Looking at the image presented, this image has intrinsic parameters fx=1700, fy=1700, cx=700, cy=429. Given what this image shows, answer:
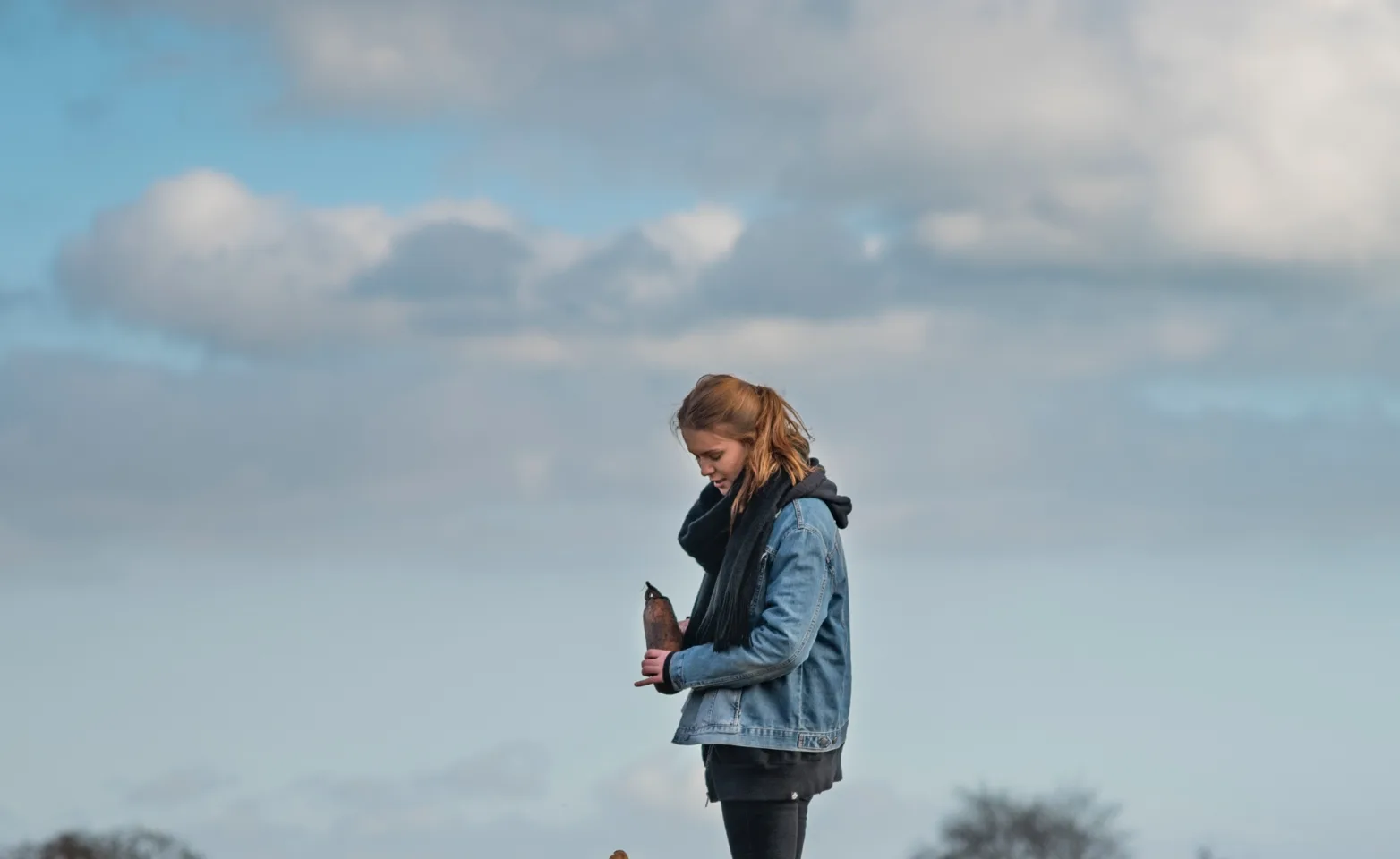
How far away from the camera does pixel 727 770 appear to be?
6180 mm

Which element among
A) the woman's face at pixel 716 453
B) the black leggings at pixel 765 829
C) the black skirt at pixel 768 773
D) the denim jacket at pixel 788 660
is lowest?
the black leggings at pixel 765 829

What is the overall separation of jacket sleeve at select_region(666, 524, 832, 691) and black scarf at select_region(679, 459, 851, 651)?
0.20ft

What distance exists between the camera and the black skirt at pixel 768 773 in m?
6.12

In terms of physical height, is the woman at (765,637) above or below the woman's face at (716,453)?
below

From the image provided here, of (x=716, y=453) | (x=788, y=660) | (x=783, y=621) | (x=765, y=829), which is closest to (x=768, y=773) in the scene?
(x=765, y=829)

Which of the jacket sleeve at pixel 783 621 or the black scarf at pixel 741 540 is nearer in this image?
the jacket sleeve at pixel 783 621

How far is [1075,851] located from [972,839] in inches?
60.1

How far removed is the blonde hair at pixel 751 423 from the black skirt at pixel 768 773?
2.87 feet

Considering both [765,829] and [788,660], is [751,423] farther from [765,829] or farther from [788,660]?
[765,829]

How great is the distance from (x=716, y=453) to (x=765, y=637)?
0.69 metres

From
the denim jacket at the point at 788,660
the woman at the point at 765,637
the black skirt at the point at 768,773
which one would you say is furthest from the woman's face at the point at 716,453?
the black skirt at the point at 768,773

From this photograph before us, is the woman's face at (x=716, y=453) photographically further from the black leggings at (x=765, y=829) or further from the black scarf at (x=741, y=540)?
the black leggings at (x=765, y=829)

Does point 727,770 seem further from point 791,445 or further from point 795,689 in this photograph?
point 791,445

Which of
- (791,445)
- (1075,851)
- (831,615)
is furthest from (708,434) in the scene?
(1075,851)
